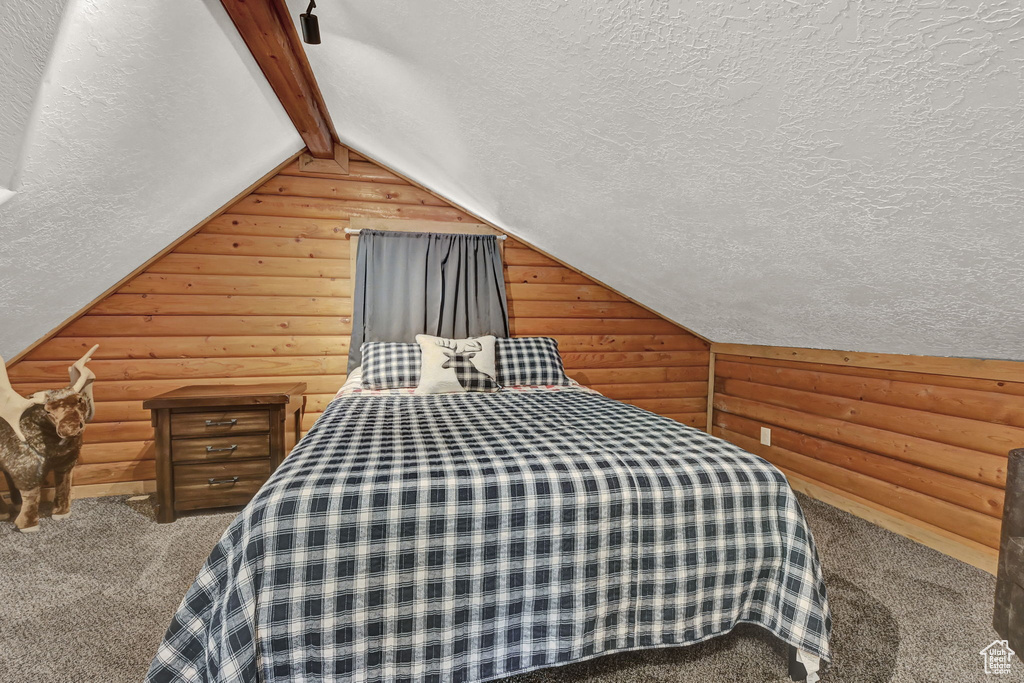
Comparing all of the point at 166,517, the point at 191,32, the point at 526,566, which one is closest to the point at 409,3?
the point at 191,32

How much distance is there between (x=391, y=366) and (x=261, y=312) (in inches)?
37.6

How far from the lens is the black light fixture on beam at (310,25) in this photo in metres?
1.61

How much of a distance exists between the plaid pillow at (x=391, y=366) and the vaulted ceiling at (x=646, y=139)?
3.26 ft

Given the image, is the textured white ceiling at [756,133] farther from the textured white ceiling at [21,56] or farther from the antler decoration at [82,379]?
the antler decoration at [82,379]

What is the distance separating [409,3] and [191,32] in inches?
28.3

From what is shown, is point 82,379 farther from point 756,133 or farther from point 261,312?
point 756,133

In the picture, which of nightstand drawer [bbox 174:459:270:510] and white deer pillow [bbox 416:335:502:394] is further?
white deer pillow [bbox 416:335:502:394]

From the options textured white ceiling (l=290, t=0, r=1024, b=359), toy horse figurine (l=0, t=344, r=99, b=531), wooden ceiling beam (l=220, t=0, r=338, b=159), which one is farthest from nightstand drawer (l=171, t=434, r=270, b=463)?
textured white ceiling (l=290, t=0, r=1024, b=359)

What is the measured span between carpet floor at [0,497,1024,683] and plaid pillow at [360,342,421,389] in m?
0.98

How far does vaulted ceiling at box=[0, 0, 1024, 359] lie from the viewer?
38.5 inches

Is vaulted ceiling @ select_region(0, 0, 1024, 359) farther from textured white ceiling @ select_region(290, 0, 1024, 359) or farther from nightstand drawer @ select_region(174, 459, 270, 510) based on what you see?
nightstand drawer @ select_region(174, 459, 270, 510)

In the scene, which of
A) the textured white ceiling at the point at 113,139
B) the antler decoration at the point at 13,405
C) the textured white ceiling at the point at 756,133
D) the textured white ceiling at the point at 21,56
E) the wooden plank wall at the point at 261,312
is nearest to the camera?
the textured white ceiling at the point at 756,133

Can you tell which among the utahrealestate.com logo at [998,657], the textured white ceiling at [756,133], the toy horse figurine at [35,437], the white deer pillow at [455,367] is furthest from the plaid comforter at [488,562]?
the toy horse figurine at [35,437]

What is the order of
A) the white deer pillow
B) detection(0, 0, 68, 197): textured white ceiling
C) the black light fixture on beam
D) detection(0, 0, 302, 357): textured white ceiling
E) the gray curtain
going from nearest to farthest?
detection(0, 0, 68, 197): textured white ceiling
detection(0, 0, 302, 357): textured white ceiling
the black light fixture on beam
the white deer pillow
the gray curtain
